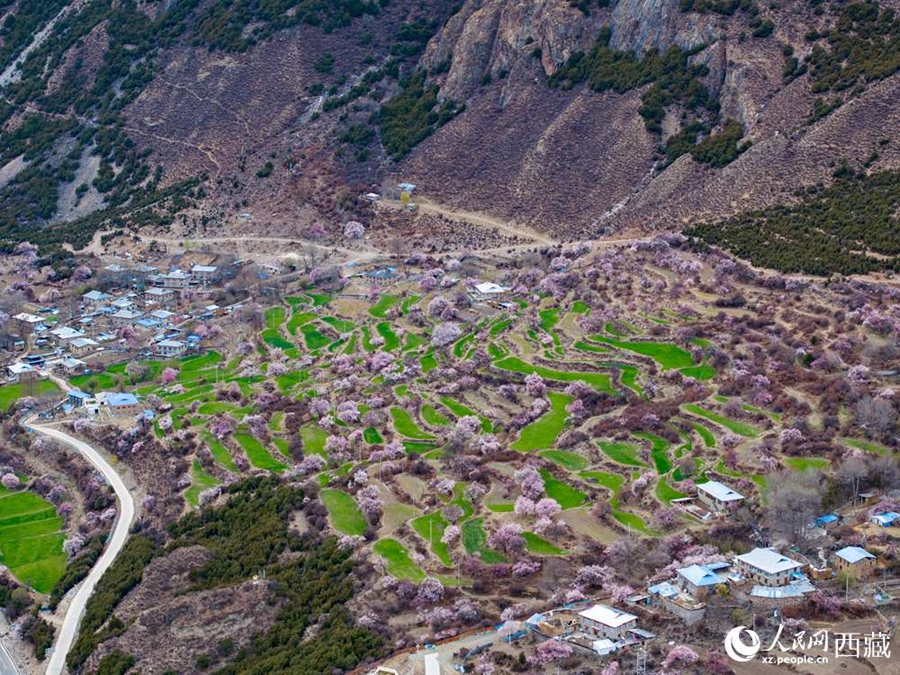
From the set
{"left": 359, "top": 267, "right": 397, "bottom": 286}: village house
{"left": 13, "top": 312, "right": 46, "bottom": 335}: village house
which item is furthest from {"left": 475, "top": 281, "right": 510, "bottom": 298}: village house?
{"left": 13, "top": 312, "right": 46, "bottom": 335}: village house

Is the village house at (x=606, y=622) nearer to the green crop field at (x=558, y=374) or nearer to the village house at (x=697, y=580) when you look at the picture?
the village house at (x=697, y=580)

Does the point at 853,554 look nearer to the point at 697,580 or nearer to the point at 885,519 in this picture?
the point at 885,519

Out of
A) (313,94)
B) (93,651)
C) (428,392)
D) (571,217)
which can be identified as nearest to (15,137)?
(313,94)

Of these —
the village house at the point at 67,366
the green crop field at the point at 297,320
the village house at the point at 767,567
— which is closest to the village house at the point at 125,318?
the village house at the point at 67,366

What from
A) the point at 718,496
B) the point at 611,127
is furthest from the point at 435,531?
the point at 611,127

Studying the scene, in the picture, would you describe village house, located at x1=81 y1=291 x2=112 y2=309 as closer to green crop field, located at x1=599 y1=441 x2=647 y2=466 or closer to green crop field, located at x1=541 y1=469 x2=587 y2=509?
green crop field, located at x1=599 y1=441 x2=647 y2=466

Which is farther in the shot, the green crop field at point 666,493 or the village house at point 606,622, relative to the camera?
the green crop field at point 666,493

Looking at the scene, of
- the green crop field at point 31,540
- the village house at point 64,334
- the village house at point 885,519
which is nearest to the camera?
the village house at point 885,519
